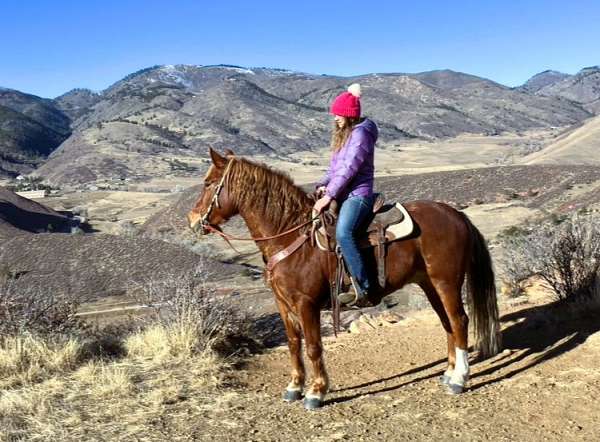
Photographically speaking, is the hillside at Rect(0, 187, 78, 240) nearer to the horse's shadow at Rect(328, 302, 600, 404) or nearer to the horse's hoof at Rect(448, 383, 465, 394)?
the horse's shadow at Rect(328, 302, 600, 404)

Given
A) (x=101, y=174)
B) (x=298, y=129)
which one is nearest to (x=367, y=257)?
(x=101, y=174)

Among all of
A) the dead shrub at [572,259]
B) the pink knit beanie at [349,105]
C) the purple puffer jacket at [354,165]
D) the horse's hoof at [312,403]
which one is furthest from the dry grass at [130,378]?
the dead shrub at [572,259]

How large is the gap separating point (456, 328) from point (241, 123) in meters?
106

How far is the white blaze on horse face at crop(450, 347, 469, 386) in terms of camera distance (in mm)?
5637

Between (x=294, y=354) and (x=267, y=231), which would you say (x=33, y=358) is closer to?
(x=294, y=354)

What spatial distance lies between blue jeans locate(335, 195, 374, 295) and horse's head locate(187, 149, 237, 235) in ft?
3.30

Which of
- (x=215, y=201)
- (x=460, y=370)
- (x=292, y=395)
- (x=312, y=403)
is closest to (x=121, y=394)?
(x=292, y=395)

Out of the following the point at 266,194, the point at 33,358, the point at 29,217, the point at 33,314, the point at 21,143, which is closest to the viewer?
the point at 266,194

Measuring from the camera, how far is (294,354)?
18.9ft

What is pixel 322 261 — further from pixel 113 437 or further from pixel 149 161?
pixel 149 161

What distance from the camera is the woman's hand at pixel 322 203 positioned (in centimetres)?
534

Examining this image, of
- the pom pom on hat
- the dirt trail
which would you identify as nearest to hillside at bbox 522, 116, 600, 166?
the dirt trail

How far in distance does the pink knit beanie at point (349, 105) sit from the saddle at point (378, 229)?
0.79 meters

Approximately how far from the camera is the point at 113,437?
492 cm
